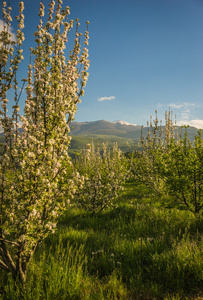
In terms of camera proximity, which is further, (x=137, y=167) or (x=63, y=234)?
(x=137, y=167)

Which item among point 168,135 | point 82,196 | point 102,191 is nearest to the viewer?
point 82,196

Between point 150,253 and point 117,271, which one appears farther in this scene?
point 150,253

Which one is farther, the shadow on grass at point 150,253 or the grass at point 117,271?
the shadow on grass at point 150,253

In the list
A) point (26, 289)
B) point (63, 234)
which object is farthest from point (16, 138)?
point (63, 234)

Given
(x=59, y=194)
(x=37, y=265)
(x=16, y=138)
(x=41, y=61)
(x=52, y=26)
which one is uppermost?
(x=52, y=26)

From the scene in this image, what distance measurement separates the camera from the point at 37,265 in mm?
A: 3717

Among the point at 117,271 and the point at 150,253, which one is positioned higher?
the point at 150,253

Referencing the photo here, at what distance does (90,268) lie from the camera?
12.7 ft

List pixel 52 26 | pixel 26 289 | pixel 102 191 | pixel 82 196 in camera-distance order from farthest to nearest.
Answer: pixel 102 191 → pixel 82 196 → pixel 52 26 → pixel 26 289

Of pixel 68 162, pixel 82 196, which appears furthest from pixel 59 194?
pixel 82 196

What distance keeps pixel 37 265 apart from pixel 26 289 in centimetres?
72

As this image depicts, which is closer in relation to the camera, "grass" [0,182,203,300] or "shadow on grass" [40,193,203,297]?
"grass" [0,182,203,300]

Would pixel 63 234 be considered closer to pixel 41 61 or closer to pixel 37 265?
pixel 37 265

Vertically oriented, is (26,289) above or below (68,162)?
below
